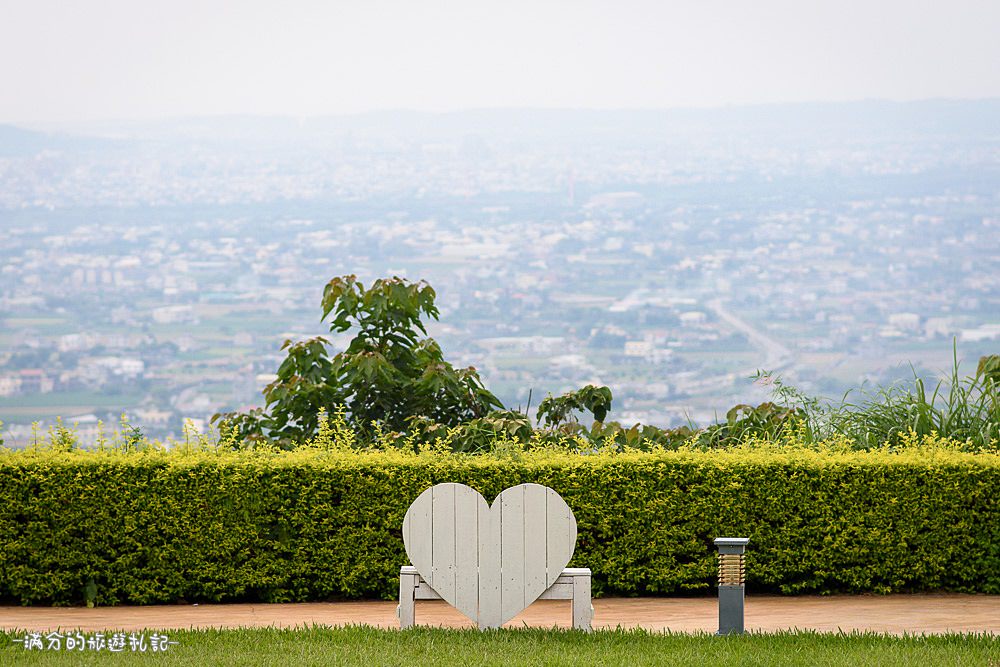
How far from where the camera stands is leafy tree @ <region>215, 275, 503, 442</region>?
930 centimetres

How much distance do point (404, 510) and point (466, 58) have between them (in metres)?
25.5

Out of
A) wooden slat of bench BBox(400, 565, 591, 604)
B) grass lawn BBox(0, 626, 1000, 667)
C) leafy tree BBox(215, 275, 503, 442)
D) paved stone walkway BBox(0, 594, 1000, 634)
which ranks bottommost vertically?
paved stone walkway BBox(0, 594, 1000, 634)

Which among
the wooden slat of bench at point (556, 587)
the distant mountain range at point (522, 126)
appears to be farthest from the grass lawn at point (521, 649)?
the distant mountain range at point (522, 126)

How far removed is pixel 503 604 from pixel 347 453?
1901 millimetres

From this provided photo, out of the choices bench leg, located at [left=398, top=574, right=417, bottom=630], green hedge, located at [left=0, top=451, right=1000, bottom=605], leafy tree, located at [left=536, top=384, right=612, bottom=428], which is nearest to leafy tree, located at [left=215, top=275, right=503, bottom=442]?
leafy tree, located at [left=536, top=384, right=612, bottom=428]

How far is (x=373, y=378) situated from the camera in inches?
364

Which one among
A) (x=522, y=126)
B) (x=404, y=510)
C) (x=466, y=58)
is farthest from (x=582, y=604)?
(x=466, y=58)

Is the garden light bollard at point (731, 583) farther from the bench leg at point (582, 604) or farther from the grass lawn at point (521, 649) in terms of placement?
the bench leg at point (582, 604)

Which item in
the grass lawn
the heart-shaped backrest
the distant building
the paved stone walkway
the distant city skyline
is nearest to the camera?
the grass lawn

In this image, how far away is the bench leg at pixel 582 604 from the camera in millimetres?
5492

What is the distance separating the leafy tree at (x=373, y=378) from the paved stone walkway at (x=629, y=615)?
280cm

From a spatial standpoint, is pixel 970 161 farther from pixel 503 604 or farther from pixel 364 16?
pixel 503 604

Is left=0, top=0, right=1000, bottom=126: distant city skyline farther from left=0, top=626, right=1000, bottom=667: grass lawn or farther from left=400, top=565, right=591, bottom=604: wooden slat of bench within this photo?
left=0, top=626, right=1000, bottom=667: grass lawn

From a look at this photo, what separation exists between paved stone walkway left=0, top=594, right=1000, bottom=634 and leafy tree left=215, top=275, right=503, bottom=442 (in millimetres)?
2803
